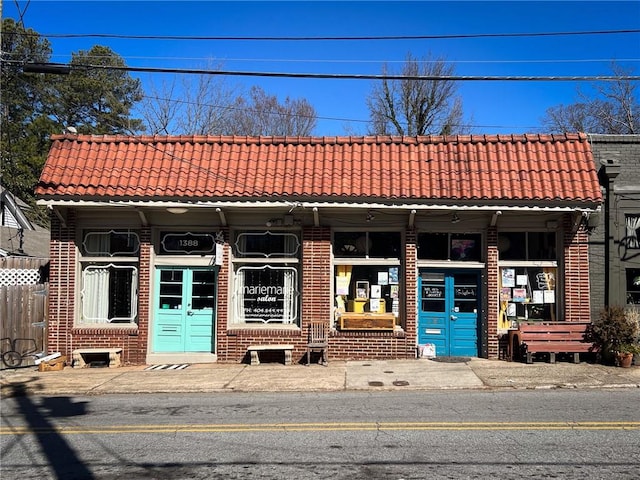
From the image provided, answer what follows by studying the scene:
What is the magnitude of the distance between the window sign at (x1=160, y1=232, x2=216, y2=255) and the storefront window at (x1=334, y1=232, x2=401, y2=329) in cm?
291

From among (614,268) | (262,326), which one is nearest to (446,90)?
(614,268)

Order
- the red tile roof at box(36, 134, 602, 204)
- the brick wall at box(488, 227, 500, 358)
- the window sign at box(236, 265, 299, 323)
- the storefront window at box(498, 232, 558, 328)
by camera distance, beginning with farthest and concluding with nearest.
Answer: the window sign at box(236, 265, 299, 323), the storefront window at box(498, 232, 558, 328), the brick wall at box(488, 227, 500, 358), the red tile roof at box(36, 134, 602, 204)

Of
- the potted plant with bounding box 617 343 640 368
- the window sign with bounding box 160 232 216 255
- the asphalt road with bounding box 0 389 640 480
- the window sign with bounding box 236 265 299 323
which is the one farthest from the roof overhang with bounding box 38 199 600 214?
the asphalt road with bounding box 0 389 640 480

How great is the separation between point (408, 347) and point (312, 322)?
219 centimetres

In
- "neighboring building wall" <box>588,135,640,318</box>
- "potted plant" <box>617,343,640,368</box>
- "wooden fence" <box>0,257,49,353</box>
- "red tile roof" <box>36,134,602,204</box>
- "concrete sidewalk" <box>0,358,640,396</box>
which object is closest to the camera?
"concrete sidewalk" <box>0,358,640,396</box>

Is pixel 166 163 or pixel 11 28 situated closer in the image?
pixel 166 163

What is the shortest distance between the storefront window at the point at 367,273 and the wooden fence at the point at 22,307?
260 inches

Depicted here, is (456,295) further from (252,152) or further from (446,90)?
(446,90)

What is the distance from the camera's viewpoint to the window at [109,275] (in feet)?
42.7

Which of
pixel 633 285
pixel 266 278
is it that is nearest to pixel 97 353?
pixel 266 278

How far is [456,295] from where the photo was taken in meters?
12.8

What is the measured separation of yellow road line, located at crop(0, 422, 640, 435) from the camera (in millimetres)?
6922

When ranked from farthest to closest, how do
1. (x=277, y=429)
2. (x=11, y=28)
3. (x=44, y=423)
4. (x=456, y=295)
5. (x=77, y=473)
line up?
(x=11, y=28) < (x=456, y=295) < (x=44, y=423) < (x=277, y=429) < (x=77, y=473)

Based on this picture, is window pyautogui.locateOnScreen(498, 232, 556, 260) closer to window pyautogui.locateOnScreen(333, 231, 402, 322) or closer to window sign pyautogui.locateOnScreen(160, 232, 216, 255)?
window pyautogui.locateOnScreen(333, 231, 402, 322)
